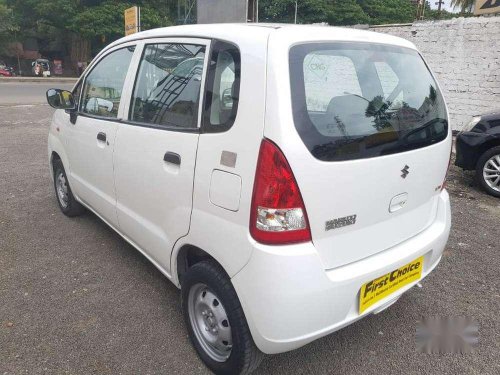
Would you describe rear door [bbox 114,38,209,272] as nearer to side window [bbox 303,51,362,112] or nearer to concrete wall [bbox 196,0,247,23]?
side window [bbox 303,51,362,112]

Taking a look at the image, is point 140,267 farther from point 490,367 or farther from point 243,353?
point 490,367

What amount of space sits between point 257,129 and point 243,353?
1.07 metres

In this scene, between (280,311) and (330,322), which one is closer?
(280,311)

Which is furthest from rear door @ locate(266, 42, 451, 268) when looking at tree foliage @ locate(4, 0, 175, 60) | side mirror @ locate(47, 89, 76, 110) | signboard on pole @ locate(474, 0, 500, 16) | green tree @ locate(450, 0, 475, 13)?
green tree @ locate(450, 0, 475, 13)

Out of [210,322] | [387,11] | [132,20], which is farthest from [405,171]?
[387,11]

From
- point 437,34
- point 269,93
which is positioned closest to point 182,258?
point 269,93

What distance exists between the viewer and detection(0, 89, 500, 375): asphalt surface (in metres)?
2.20

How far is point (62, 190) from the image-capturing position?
4117mm

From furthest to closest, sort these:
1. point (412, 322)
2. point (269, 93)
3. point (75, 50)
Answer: point (75, 50) < point (412, 322) < point (269, 93)

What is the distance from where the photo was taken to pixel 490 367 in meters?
2.19

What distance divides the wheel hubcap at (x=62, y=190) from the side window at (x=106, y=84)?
967 millimetres

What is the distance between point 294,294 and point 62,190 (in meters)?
3.27

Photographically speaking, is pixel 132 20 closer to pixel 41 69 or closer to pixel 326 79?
pixel 326 79
